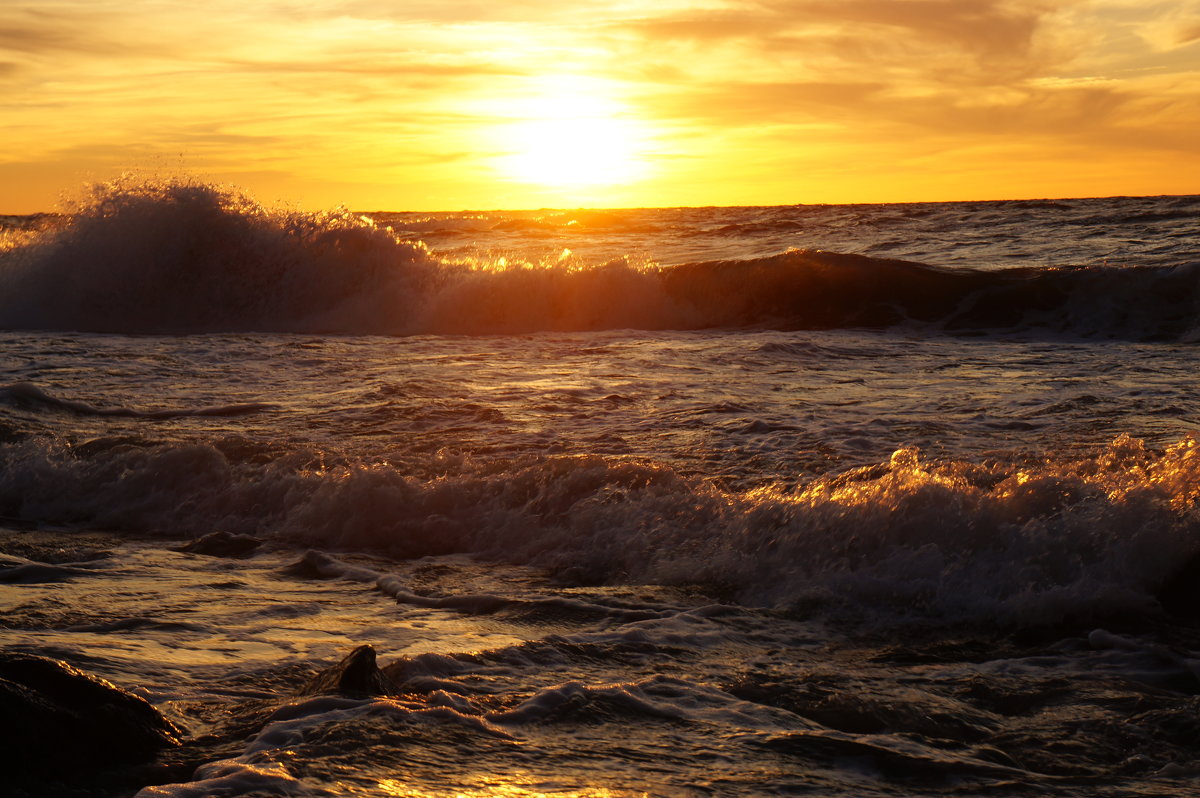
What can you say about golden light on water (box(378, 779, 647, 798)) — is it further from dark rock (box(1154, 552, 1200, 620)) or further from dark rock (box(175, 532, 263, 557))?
dark rock (box(175, 532, 263, 557))

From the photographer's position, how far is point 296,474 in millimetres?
6430

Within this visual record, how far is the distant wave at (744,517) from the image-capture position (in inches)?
179

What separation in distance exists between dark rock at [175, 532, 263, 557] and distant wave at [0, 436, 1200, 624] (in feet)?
0.56

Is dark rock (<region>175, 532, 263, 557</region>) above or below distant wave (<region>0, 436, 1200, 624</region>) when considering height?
below

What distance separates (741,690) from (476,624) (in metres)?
1.21

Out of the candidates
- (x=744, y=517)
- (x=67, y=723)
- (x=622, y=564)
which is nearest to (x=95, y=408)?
(x=622, y=564)

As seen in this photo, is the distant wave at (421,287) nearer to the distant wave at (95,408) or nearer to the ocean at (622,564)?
the ocean at (622,564)

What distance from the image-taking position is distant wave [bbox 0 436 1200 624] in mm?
4535

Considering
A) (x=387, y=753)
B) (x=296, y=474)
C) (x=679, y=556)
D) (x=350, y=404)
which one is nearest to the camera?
(x=387, y=753)

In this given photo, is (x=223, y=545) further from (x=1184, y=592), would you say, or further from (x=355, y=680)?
(x=1184, y=592)

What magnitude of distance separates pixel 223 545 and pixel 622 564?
2111 millimetres

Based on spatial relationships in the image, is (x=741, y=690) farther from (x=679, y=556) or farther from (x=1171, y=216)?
(x=1171, y=216)

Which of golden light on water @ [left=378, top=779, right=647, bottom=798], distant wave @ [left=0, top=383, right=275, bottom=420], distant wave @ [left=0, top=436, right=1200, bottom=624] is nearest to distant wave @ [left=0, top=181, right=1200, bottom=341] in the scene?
distant wave @ [left=0, top=383, right=275, bottom=420]

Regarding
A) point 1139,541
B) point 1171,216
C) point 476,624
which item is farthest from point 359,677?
point 1171,216
